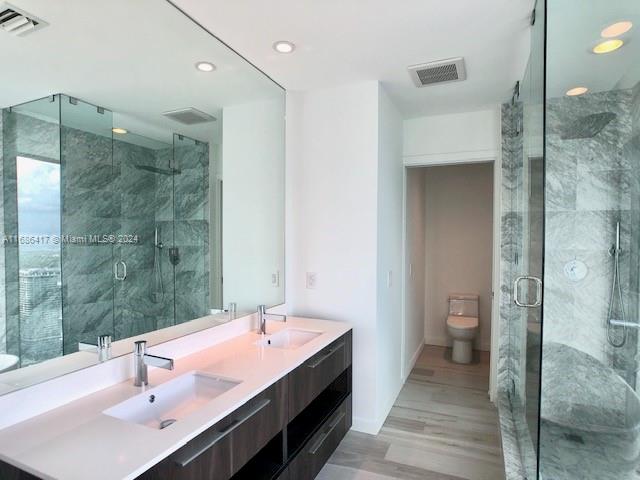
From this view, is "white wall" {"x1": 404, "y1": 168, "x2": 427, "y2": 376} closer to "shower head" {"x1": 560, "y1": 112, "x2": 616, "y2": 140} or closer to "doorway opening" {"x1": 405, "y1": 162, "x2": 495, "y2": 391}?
"doorway opening" {"x1": 405, "y1": 162, "x2": 495, "y2": 391}

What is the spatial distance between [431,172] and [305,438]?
383 centimetres

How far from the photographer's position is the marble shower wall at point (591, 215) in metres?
2.46

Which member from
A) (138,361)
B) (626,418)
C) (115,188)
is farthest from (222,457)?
(626,418)

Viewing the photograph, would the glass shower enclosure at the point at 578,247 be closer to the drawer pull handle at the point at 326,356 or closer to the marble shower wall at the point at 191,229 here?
the drawer pull handle at the point at 326,356

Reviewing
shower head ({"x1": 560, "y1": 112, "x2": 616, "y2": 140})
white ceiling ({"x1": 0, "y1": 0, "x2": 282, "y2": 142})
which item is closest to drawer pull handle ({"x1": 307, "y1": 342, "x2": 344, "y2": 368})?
white ceiling ({"x1": 0, "y1": 0, "x2": 282, "y2": 142})

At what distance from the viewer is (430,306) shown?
16.4ft

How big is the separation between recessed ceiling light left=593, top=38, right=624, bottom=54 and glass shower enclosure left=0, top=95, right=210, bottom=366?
2357 millimetres

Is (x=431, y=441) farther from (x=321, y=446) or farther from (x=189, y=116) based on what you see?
(x=189, y=116)

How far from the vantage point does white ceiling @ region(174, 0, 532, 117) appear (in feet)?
6.08

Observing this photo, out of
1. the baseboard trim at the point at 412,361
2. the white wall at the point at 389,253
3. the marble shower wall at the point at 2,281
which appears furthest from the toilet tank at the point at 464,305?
the marble shower wall at the point at 2,281

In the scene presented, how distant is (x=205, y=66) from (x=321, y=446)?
7.54 feet

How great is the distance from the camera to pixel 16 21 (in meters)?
1.35

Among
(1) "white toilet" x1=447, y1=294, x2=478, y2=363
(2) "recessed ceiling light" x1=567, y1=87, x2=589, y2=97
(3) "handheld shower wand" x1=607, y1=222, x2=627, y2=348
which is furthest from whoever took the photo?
(1) "white toilet" x1=447, y1=294, x2=478, y2=363

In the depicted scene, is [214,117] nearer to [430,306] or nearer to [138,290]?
[138,290]
